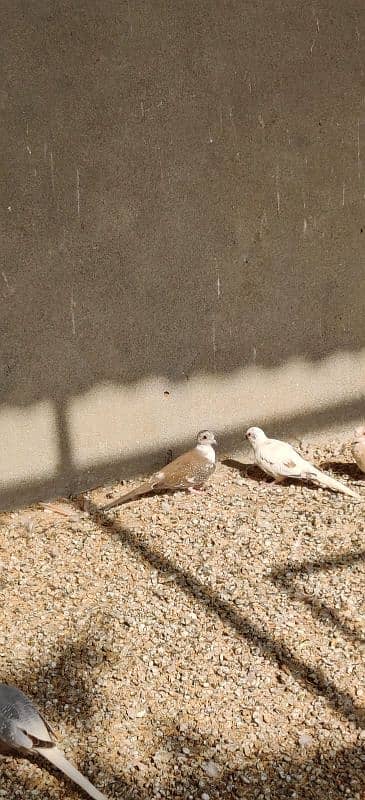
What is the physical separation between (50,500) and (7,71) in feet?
8.04

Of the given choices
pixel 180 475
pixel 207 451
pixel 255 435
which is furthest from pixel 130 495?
pixel 255 435

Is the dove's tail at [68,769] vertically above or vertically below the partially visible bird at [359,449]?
below

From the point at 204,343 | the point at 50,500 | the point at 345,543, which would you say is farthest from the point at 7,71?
the point at 345,543

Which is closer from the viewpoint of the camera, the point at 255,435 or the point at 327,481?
the point at 327,481

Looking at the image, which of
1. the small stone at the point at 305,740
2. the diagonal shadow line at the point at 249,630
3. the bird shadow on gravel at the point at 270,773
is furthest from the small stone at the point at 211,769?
the diagonal shadow line at the point at 249,630

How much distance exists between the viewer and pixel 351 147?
549 cm

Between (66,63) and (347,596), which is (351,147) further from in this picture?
(347,596)

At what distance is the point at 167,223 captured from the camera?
512 cm

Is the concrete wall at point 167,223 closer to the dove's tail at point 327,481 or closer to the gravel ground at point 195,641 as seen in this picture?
the gravel ground at point 195,641

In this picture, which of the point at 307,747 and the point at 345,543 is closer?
the point at 307,747

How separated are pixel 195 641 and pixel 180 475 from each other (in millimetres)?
1386

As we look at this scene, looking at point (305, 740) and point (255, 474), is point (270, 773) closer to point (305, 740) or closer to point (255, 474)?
point (305, 740)

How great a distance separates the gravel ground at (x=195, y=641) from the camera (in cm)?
321

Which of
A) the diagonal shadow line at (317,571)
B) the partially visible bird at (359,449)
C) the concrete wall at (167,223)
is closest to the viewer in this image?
the diagonal shadow line at (317,571)
